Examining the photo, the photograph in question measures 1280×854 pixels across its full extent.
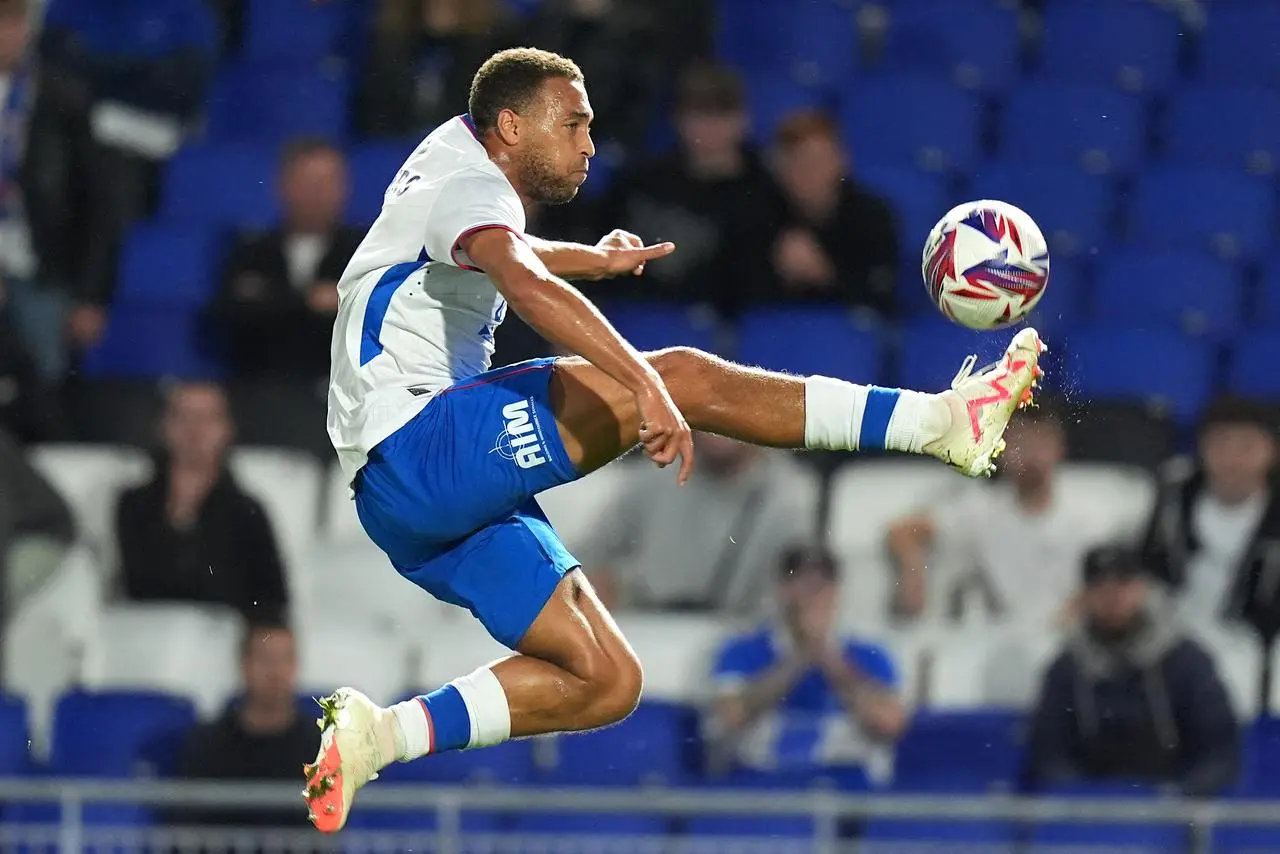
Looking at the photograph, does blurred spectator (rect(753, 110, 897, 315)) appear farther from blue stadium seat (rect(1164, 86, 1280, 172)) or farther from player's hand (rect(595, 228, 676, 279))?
player's hand (rect(595, 228, 676, 279))

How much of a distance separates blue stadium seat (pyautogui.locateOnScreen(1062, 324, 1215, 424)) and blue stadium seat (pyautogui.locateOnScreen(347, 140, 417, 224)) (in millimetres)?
2887

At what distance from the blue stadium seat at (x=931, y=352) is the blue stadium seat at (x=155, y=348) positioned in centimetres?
272

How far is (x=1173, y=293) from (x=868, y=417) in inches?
177

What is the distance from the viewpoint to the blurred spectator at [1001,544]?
326 inches

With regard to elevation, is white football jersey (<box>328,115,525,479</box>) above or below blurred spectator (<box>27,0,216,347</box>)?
below

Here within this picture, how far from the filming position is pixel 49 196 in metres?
9.85

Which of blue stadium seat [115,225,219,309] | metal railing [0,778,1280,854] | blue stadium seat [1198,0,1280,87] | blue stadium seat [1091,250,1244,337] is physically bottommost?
metal railing [0,778,1280,854]

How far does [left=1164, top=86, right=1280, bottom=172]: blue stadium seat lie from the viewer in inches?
399

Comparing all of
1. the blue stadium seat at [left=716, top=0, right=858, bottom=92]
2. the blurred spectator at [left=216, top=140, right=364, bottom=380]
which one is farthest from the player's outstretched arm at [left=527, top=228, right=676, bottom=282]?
the blue stadium seat at [left=716, top=0, right=858, bottom=92]

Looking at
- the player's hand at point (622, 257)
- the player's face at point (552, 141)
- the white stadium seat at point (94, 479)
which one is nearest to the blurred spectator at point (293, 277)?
the white stadium seat at point (94, 479)

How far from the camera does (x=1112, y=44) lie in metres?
10.5

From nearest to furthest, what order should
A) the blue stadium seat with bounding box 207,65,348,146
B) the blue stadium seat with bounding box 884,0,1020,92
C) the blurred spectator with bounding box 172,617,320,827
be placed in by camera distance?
the blurred spectator with bounding box 172,617,320,827 → the blue stadium seat with bounding box 207,65,348,146 → the blue stadium seat with bounding box 884,0,1020,92

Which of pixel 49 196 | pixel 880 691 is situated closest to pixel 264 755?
pixel 880 691

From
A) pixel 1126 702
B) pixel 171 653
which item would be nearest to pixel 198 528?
pixel 171 653
